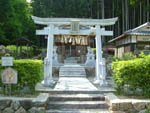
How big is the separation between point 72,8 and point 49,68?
24014 mm

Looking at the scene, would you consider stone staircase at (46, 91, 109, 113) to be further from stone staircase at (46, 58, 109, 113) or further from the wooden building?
the wooden building

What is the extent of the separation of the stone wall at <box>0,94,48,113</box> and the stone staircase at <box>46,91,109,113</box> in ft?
1.33

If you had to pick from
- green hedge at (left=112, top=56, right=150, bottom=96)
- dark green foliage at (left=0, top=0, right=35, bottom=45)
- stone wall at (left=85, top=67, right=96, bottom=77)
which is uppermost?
dark green foliage at (left=0, top=0, right=35, bottom=45)

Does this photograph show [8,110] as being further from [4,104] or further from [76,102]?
[76,102]

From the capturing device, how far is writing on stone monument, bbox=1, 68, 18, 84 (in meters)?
6.96

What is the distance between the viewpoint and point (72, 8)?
32.5 metres

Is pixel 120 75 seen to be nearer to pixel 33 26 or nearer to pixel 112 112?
pixel 112 112

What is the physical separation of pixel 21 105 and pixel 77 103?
6.21 ft

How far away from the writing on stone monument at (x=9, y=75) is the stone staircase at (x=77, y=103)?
148 cm

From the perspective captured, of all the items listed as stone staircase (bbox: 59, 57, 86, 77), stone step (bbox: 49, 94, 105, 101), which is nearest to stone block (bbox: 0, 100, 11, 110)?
stone step (bbox: 49, 94, 105, 101)

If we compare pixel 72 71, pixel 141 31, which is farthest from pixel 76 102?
pixel 141 31

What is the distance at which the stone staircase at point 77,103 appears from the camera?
6.53 m

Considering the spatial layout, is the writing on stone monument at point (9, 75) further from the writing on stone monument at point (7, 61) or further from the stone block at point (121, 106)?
the stone block at point (121, 106)

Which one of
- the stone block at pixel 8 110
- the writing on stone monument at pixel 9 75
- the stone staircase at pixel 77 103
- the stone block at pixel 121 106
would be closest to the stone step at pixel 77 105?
the stone staircase at pixel 77 103
